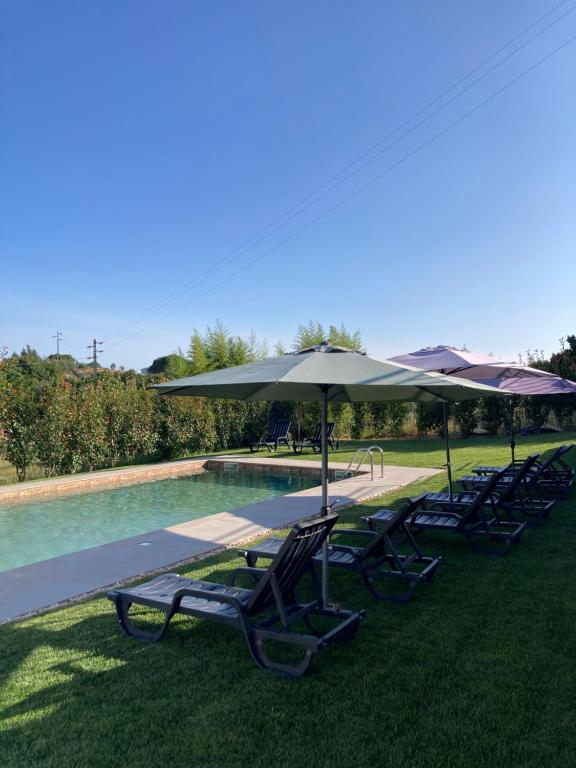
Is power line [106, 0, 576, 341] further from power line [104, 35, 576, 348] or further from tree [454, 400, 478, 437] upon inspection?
tree [454, 400, 478, 437]

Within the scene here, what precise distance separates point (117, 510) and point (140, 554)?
4.91 metres

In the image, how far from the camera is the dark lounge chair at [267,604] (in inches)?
123

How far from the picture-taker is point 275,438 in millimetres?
18062

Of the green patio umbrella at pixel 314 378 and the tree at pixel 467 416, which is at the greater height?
the green patio umbrella at pixel 314 378

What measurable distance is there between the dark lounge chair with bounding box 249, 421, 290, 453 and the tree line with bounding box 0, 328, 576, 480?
65cm

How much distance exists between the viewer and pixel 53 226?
70.3 feet

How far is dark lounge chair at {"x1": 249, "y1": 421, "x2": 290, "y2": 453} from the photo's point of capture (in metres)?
17.7

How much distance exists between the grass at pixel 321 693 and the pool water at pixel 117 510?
4.32 meters

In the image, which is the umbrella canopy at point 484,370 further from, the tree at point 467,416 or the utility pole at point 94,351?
the utility pole at point 94,351

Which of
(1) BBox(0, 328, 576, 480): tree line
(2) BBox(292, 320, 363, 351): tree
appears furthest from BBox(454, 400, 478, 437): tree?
(2) BBox(292, 320, 363, 351): tree

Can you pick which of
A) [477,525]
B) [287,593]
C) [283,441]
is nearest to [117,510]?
[477,525]

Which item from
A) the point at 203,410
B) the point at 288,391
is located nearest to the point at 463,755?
the point at 288,391

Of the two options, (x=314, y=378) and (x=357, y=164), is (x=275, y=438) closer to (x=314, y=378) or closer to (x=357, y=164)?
(x=357, y=164)

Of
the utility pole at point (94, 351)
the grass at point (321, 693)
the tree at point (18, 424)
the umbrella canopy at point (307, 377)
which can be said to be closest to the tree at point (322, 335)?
the tree at point (18, 424)
